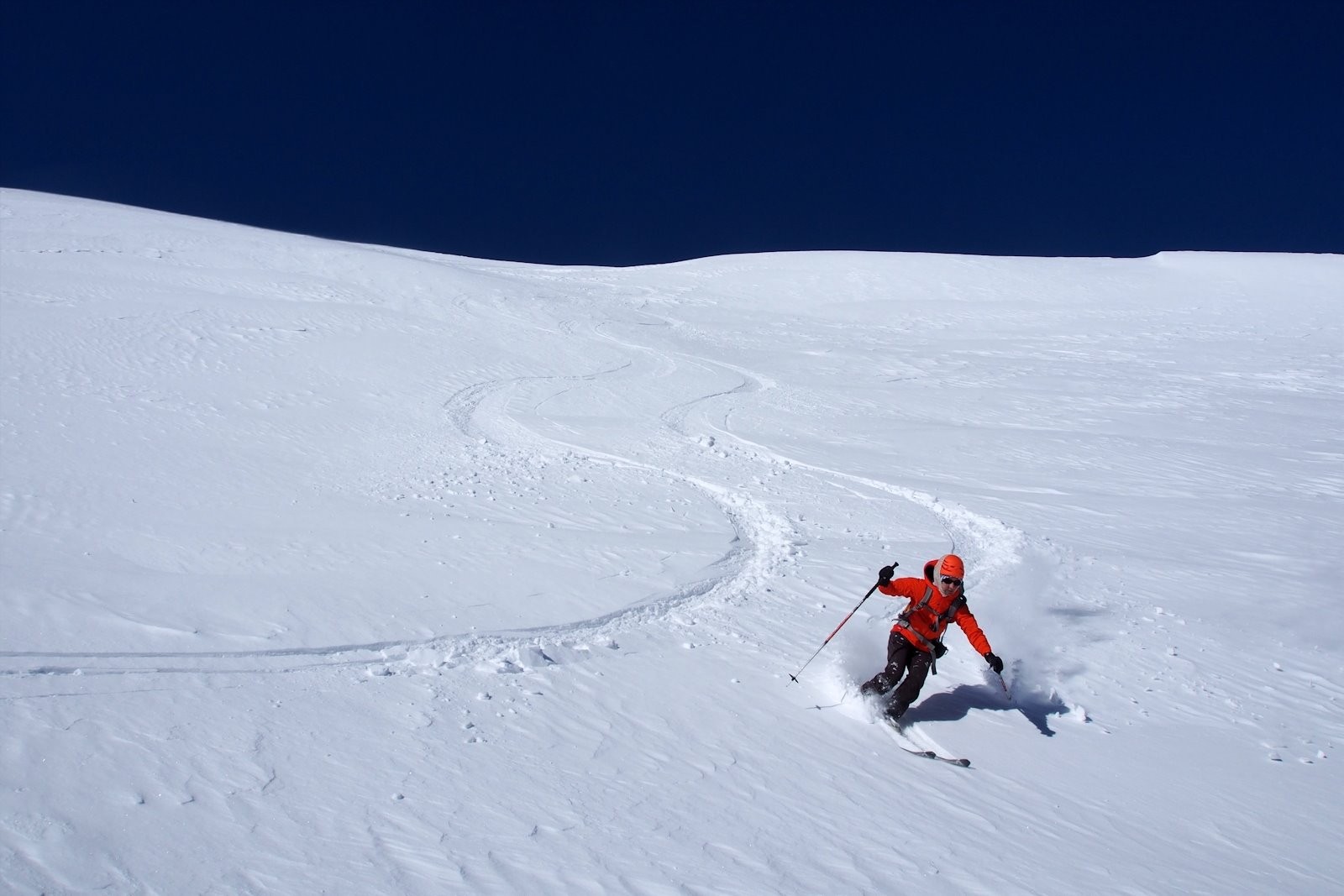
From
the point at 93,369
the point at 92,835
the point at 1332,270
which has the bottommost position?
the point at 92,835

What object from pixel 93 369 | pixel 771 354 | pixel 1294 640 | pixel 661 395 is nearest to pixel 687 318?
pixel 771 354

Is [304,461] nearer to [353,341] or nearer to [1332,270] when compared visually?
[353,341]

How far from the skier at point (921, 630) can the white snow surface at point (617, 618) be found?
27 cm

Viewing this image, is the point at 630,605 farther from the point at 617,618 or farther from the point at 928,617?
the point at 928,617

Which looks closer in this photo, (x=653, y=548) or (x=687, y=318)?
(x=653, y=548)

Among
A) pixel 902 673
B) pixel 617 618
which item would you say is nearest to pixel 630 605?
pixel 617 618

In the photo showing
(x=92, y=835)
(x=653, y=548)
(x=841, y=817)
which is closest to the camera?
(x=92, y=835)

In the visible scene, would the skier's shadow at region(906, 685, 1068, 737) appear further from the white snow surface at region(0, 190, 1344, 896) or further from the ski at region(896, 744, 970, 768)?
the ski at region(896, 744, 970, 768)

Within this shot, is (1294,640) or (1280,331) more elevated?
(1280,331)

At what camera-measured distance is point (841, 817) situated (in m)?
4.63

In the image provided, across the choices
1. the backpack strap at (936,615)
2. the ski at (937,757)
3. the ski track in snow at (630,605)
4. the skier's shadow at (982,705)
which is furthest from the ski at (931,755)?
the ski track in snow at (630,605)

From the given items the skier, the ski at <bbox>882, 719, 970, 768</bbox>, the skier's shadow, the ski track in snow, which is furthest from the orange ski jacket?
the ski track in snow

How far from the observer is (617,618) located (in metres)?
7.07

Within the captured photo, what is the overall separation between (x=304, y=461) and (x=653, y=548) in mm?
4501
